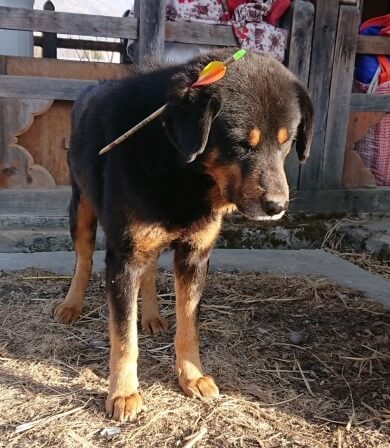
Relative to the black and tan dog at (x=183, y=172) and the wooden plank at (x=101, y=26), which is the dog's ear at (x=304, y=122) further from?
the wooden plank at (x=101, y=26)

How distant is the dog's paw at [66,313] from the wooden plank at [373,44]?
4.08 m

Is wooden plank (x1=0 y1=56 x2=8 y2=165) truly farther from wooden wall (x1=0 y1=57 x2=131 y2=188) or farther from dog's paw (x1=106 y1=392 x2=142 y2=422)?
dog's paw (x1=106 y1=392 x2=142 y2=422)

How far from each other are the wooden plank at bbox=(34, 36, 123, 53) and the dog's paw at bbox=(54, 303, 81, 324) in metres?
5.65

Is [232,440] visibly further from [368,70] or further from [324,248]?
[368,70]

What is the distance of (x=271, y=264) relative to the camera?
525 centimetres

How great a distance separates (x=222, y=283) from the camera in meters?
4.68

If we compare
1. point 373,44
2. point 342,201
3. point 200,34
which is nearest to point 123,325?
point 200,34

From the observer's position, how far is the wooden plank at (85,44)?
8.63 metres

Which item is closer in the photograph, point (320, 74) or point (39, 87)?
point (39, 87)

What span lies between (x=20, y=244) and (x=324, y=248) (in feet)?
9.87

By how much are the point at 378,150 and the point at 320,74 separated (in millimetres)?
1173

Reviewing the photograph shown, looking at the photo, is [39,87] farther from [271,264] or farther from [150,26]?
[271,264]

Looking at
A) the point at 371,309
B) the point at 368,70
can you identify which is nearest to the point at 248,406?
the point at 371,309

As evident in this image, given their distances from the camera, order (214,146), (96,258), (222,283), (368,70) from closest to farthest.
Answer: (214,146)
(222,283)
(96,258)
(368,70)
